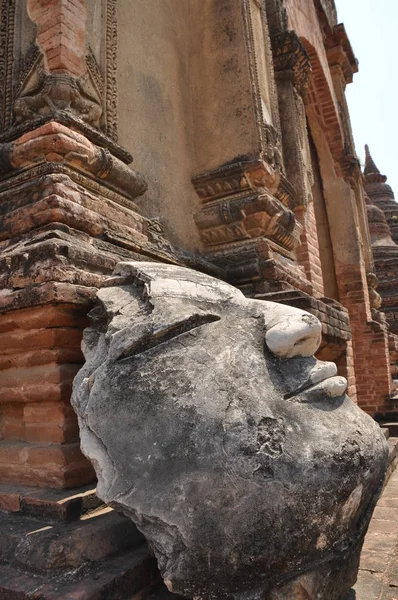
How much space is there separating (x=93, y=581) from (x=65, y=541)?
0.16m

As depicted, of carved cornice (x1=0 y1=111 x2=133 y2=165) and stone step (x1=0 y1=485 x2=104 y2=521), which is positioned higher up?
carved cornice (x1=0 y1=111 x2=133 y2=165)

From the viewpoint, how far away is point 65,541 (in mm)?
1475

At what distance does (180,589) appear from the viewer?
1.27m

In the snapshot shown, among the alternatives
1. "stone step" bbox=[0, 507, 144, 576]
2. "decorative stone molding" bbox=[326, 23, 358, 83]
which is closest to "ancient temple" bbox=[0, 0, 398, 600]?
"stone step" bbox=[0, 507, 144, 576]

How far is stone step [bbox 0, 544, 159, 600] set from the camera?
4.37ft

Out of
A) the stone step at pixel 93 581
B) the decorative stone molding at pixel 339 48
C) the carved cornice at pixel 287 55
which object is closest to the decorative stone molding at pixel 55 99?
the stone step at pixel 93 581

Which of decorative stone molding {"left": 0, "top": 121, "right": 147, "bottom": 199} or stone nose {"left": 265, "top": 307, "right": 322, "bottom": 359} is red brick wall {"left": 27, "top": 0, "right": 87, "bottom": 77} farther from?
stone nose {"left": 265, "top": 307, "right": 322, "bottom": 359}

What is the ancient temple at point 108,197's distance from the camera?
1.68m

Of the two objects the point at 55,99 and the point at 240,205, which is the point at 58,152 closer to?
the point at 55,99

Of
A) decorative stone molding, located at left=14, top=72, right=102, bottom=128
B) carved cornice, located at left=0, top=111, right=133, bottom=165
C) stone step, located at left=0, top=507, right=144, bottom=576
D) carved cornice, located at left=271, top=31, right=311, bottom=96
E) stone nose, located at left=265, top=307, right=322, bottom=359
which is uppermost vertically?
carved cornice, located at left=271, top=31, right=311, bottom=96

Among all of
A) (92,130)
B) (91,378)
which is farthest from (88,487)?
(92,130)

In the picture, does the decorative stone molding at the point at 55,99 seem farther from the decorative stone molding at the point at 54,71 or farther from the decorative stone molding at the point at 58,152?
the decorative stone molding at the point at 58,152

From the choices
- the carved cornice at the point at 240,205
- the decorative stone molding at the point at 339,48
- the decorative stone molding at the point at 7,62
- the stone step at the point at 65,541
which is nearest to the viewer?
the stone step at the point at 65,541

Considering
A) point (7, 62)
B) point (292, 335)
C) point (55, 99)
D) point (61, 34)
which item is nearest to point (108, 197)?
point (55, 99)
